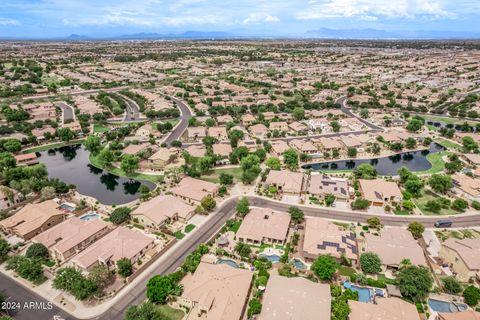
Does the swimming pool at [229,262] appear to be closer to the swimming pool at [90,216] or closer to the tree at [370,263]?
the tree at [370,263]

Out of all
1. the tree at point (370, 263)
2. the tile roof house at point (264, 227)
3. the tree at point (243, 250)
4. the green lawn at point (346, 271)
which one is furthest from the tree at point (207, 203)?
the tree at point (370, 263)

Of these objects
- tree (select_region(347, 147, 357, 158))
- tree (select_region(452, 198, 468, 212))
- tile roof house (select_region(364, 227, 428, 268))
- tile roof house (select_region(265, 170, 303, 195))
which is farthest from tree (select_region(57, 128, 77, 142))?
tree (select_region(452, 198, 468, 212))

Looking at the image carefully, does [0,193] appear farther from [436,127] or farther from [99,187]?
[436,127]

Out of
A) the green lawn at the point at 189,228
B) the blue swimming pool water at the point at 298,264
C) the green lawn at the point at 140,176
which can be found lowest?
the blue swimming pool water at the point at 298,264

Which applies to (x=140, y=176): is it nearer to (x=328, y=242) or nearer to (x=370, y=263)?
(x=328, y=242)

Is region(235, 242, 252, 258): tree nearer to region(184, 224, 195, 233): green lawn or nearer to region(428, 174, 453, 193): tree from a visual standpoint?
region(184, 224, 195, 233): green lawn

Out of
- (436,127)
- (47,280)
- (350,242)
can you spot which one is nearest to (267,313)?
(350,242)
